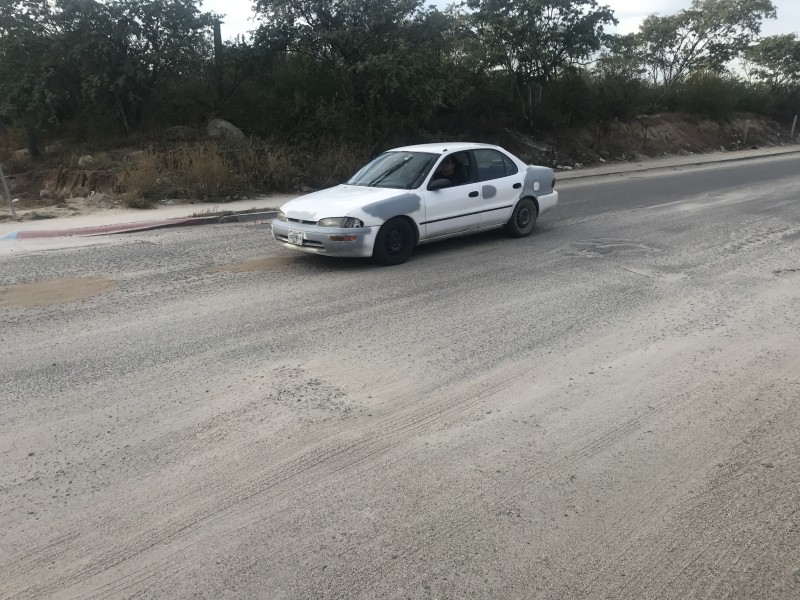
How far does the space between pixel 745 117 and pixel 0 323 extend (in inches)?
1563

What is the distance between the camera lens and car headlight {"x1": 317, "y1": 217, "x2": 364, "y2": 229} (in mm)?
7500

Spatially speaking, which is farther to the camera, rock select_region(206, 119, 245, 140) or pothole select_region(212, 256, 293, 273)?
rock select_region(206, 119, 245, 140)

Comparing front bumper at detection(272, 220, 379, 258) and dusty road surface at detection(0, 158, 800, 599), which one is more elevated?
front bumper at detection(272, 220, 379, 258)

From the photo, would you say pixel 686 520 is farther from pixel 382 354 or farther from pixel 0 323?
pixel 0 323

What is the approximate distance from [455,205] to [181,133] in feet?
38.0

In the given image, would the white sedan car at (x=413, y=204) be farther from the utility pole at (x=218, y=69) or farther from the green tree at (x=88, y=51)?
the utility pole at (x=218, y=69)

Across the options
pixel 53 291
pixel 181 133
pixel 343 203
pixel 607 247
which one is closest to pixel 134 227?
pixel 53 291

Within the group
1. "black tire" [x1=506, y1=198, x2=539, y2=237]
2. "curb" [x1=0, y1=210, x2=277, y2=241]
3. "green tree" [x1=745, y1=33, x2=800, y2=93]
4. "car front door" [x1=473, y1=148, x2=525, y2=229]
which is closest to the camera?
"car front door" [x1=473, y1=148, x2=525, y2=229]

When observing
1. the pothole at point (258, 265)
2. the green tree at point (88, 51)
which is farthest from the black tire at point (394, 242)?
the green tree at point (88, 51)

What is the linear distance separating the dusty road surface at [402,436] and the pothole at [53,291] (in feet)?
0.15

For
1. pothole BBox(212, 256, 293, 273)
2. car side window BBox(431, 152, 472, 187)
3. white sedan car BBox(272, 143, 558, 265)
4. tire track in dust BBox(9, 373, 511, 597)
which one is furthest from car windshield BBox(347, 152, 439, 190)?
tire track in dust BBox(9, 373, 511, 597)

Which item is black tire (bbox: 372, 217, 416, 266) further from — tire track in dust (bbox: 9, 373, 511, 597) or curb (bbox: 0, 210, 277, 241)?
curb (bbox: 0, 210, 277, 241)

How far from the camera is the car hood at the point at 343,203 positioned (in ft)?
24.9

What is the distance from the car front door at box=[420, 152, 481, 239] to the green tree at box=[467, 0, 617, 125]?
14549 mm
